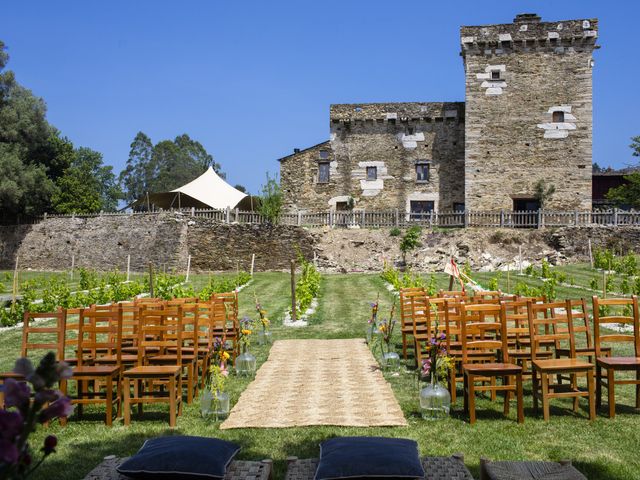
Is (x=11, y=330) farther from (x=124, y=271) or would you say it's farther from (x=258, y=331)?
(x=124, y=271)

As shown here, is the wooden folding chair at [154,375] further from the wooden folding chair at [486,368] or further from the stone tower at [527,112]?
the stone tower at [527,112]

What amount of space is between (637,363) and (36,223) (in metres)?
35.7

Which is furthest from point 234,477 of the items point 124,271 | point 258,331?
point 124,271

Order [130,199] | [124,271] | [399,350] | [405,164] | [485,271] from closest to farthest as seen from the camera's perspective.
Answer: [399,350] → [485,271] → [124,271] → [405,164] → [130,199]

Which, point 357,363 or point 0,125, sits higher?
point 0,125

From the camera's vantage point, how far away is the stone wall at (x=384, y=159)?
3544cm

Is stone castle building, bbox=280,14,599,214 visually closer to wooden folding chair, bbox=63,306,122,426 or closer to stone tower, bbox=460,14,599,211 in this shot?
stone tower, bbox=460,14,599,211

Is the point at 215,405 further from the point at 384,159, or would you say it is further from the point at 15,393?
the point at 384,159

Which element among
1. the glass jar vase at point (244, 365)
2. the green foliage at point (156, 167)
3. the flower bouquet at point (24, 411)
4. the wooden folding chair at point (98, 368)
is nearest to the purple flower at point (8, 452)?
the flower bouquet at point (24, 411)

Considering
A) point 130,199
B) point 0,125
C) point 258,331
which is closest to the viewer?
point 258,331

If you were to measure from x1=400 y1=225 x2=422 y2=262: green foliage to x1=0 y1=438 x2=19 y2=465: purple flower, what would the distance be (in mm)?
27235

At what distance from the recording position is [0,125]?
3894 centimetres

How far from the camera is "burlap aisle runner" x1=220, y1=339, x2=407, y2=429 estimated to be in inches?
274

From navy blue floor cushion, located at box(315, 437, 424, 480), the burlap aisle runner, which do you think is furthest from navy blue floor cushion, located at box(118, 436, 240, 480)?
the burlap aisle runner
